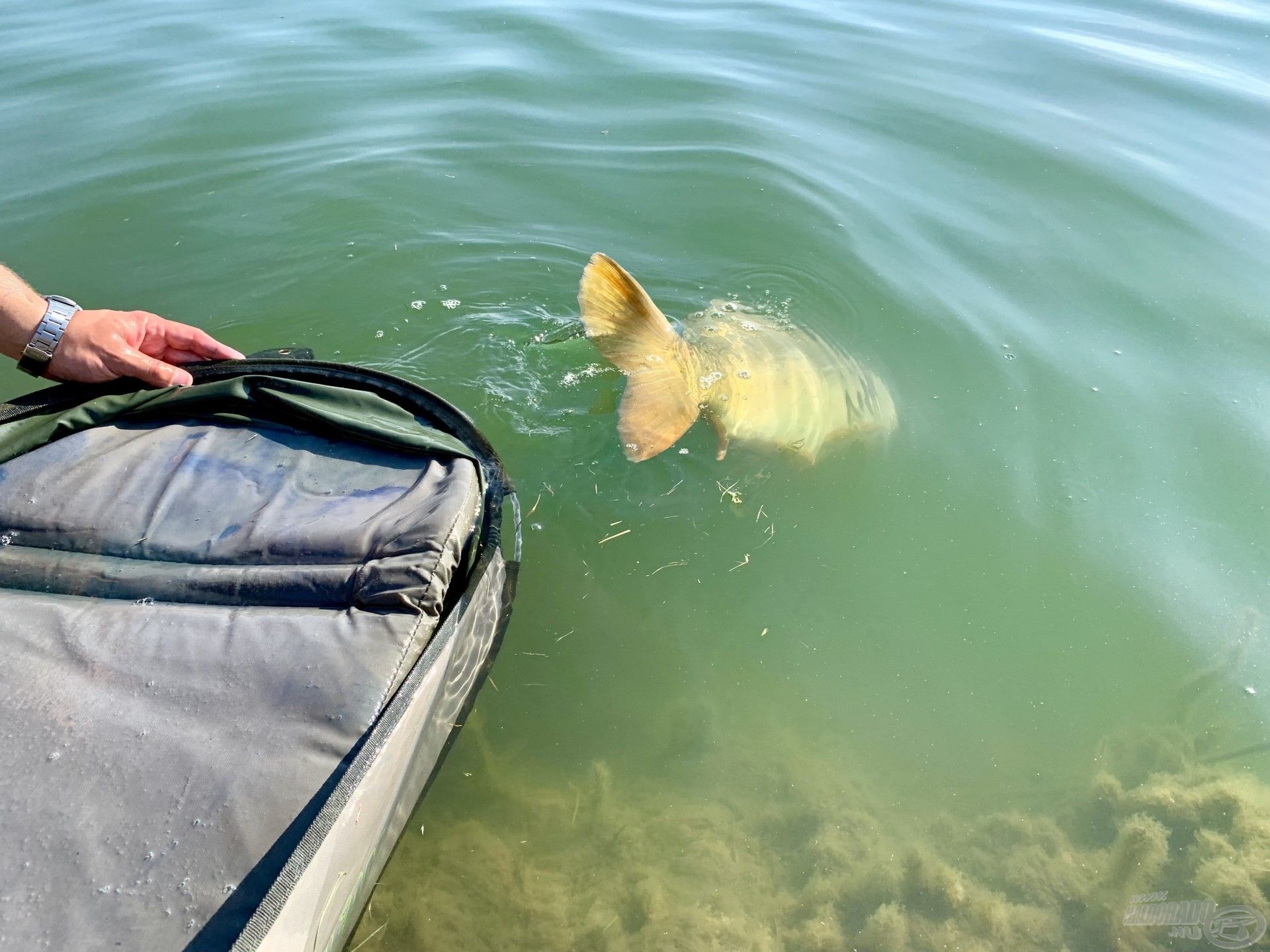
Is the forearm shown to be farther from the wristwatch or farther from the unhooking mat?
the unhooking mat

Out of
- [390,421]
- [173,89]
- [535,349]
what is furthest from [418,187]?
[390,421]

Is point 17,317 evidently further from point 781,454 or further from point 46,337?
point 781,454

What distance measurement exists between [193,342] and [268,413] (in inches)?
16.0

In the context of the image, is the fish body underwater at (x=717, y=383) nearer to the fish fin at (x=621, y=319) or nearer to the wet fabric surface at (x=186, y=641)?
the fish fin at (x=621, y=319)

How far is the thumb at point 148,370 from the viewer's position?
2.30 meters

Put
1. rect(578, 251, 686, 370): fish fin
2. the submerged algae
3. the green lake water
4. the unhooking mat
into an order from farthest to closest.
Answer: rect(578, 251, 686, 370): fish fin, the green lake water, the submerged algae, the unhooking mat

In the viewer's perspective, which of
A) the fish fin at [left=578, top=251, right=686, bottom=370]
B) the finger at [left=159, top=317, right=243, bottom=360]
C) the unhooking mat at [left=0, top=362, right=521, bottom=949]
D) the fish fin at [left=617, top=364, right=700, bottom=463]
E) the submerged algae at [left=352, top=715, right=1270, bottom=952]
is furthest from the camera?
the fish fin at [left=578, top=251, right=686, bottom=370]

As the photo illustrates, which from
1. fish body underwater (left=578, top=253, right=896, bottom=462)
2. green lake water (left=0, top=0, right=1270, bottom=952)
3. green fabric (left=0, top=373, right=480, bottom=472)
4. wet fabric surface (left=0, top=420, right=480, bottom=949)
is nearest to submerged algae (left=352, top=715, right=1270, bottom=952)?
green lake water (left=0, top=0, right=1270, bottom=952)

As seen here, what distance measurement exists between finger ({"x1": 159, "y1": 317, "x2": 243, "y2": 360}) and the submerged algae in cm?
→ 149

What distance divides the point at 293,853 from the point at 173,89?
6.19 metres

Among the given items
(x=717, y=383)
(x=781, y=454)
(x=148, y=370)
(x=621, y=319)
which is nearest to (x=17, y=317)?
(x=148, y=370)

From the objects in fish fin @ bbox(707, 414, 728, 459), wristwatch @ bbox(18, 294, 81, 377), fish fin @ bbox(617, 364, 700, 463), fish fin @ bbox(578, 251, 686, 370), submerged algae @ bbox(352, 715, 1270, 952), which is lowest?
submerged algae @ bbox(352, 715, 1270, 952)

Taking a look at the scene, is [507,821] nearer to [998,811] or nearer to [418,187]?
[998,811]

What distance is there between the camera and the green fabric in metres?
2.20
